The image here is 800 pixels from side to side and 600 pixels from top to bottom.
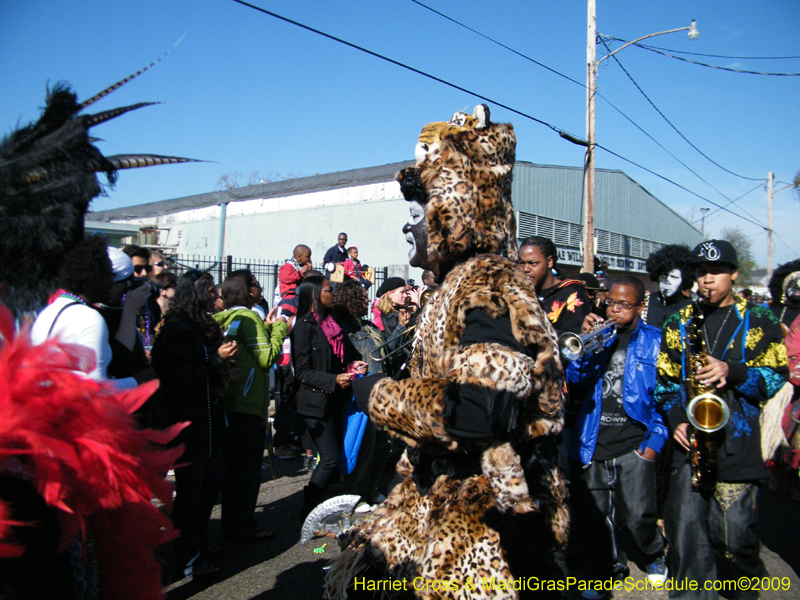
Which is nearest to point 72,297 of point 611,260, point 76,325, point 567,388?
point 76,325

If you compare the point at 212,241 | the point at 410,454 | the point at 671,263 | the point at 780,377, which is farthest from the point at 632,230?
the point at 410,454

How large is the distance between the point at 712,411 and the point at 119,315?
12.0 ft

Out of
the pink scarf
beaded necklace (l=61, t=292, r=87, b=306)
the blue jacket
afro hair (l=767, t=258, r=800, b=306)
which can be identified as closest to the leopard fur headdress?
beaded necklace (l=61, t=292, r=87, b=306)

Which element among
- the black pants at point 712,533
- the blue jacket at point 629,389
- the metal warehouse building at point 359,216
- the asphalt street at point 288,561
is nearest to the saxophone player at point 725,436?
the black pants at point 712,533

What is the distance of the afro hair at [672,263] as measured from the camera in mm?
6469

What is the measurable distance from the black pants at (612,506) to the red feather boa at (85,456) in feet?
10.9

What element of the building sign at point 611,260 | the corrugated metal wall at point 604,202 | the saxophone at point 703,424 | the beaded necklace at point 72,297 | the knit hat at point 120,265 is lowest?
the saxophone at point 703,424

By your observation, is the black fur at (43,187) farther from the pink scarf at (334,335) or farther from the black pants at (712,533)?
the black pants at (712,533)

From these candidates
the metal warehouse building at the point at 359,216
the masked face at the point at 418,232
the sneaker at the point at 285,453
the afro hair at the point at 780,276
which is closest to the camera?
the masked face at the point at 418,232

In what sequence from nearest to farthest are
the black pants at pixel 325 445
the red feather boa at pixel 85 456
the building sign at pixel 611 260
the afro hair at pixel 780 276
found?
1. the red feather boa at pixel 85 456
2. the black pants at pixel 325 445
3. the afro hair at pixel 780 276
4. the building sign at pixel 611 260

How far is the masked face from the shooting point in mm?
2416

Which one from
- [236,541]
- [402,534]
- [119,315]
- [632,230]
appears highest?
[632,230]

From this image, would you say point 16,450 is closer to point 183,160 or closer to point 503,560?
point 183,160

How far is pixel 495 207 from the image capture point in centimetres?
232
